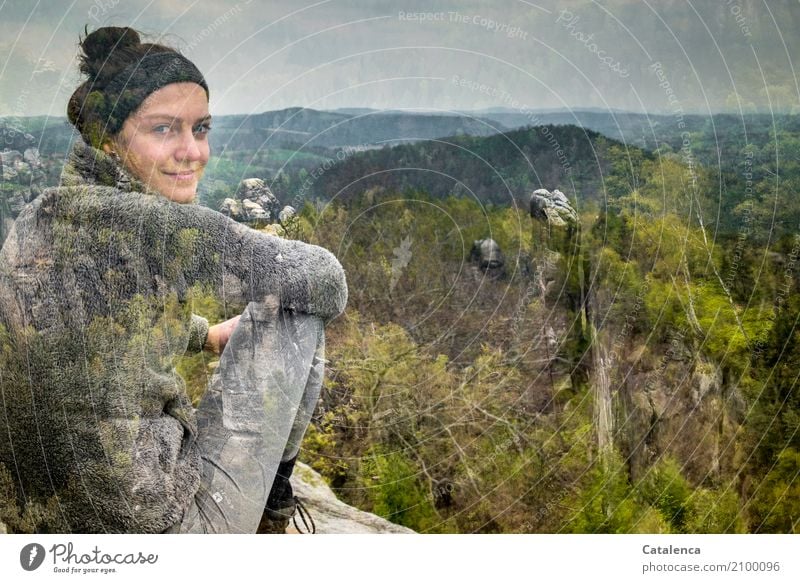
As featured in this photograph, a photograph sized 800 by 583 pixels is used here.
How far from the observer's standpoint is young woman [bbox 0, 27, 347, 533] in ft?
12.5

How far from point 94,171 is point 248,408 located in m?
1.10

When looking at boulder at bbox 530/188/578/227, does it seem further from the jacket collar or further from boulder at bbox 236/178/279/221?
the jacket collar

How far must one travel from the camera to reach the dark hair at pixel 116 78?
385 cm

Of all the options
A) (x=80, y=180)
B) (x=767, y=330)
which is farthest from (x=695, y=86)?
(x=80, y=180)

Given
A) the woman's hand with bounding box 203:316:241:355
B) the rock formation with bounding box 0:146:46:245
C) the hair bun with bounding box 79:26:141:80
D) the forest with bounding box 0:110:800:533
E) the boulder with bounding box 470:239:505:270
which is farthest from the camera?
the boulder with bounding box 470:239:505:270

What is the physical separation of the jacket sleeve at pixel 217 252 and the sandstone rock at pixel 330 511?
3.40 ft

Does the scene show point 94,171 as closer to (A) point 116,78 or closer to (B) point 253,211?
(A) point 116,78

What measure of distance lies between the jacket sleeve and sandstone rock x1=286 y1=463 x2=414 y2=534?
1036mm

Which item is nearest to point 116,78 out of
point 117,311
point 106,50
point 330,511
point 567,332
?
point 106,50

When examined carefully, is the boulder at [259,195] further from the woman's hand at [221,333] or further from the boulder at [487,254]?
the boulder at [487,254]

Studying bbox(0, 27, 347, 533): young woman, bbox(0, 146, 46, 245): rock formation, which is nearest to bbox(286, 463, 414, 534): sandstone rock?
bbox(0, 27, 347, 533): young woman

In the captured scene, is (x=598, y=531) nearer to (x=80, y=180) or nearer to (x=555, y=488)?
(x=555, y=488)

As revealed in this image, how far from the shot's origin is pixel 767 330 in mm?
4887

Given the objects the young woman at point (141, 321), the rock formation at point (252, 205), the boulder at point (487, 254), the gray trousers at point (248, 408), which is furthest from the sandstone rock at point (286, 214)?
the boulder at point (487, 254)
